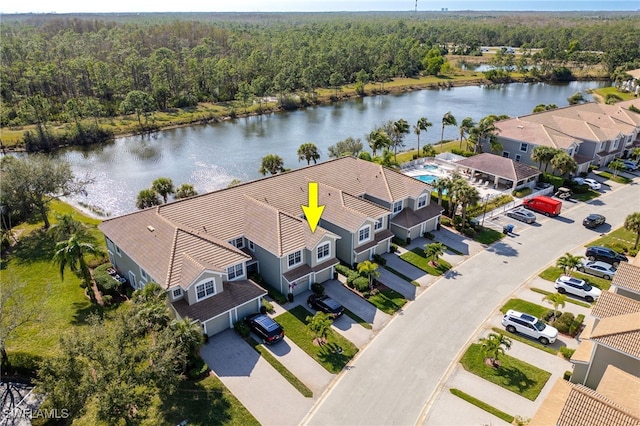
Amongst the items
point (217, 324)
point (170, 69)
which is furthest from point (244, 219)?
point (170, 69)

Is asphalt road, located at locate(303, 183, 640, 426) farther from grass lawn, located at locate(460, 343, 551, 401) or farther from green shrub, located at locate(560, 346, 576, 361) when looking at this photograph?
green shrub, located at locate(560, 346, 576, 361)

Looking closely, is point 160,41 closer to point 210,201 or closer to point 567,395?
point 210,201

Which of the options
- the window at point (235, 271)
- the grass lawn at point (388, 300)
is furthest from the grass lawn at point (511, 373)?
the window at point (235, 271)

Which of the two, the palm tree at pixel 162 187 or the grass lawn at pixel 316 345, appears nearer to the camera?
the grass lawn at pixel 316 345

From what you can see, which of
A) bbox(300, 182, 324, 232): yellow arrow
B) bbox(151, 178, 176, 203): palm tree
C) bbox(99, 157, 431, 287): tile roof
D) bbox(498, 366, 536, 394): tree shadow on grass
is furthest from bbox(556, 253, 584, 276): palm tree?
bbox(151, 178, 176, 203): palm tree

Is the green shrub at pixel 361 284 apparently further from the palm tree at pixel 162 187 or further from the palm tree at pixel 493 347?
the palm tree at pixel 162 187
